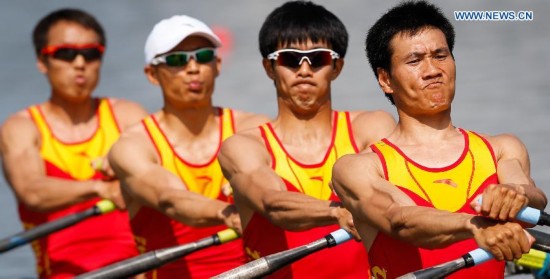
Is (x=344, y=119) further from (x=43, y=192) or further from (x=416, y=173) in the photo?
(x=43, y=192)

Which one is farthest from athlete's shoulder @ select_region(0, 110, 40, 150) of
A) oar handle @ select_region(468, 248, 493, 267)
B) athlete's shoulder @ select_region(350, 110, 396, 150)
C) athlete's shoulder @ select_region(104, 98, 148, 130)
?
oar handle @ select_region(468, 248, 493, 267)

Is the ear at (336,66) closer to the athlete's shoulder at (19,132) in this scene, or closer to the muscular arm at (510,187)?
the muscular arm at (510,187)

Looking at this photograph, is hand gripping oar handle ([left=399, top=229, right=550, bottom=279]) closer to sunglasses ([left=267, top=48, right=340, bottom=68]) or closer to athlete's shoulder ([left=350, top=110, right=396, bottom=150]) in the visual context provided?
athlete's shoulder ([left=350, top=110, right=396, bottom=150])

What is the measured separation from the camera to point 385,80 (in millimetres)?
7191

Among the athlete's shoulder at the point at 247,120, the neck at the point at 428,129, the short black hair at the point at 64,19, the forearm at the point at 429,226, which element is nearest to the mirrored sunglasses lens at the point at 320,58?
the athlete's shoulder at the point at 247,120

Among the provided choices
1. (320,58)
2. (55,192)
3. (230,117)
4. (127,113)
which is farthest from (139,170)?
(127,113)

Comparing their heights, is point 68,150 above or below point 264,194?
above

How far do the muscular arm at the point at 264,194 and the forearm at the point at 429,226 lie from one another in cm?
98

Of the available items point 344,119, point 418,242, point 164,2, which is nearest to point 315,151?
point 344,119

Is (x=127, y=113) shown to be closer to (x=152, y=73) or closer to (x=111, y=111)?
(x=111, y=111)

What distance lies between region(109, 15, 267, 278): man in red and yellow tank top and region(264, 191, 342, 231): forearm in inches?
49.8

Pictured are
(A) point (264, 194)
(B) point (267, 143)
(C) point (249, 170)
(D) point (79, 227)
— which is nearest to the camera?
(A) point (264, 194)

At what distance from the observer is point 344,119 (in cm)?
889

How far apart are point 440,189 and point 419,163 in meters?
0.16
